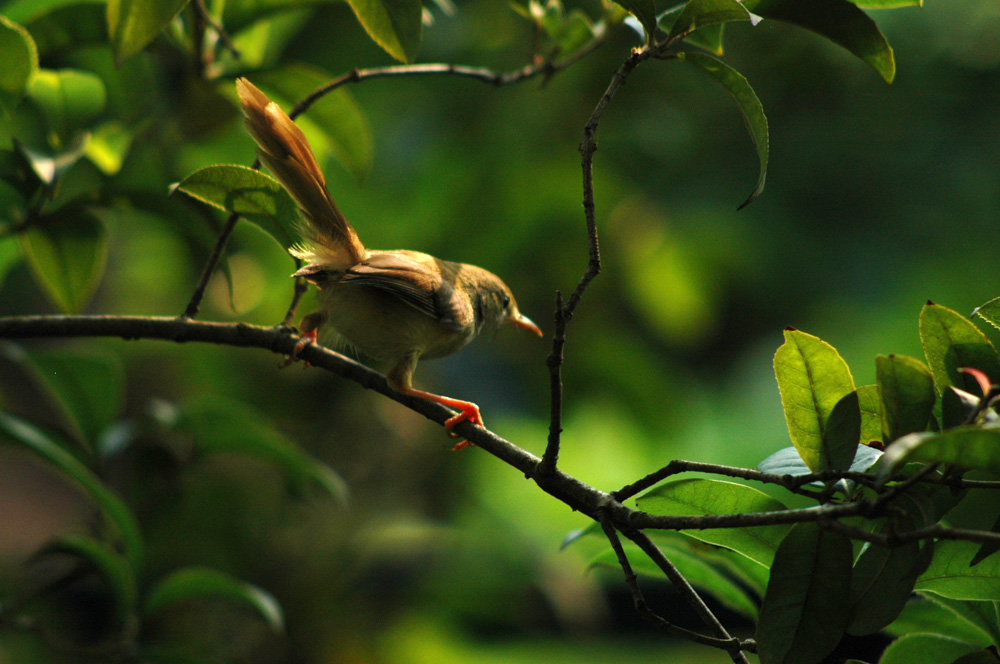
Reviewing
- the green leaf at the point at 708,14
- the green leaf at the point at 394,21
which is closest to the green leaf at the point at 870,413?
the green leaf at the point at 708,14

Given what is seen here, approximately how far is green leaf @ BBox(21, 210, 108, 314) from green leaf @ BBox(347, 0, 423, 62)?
0.79 metres

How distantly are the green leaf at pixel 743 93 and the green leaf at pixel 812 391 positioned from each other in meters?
0.21

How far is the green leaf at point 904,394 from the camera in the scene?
839mm

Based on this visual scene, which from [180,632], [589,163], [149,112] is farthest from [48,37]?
[180,632]

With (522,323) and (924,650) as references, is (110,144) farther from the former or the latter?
(924,650)

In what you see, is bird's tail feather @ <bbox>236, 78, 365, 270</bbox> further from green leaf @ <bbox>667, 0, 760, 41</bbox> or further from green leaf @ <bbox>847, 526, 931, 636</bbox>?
green leaf @ <bbox>847, 526, 931, 636</bbox>

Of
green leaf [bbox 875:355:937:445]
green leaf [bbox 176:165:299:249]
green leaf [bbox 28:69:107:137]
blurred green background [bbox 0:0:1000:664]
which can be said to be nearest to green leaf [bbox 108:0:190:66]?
green leaf [bbox 176:165:299:249]

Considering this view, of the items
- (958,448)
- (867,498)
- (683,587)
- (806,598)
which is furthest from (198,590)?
(958,448)

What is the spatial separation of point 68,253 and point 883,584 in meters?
1.59

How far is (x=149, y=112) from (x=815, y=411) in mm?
1806

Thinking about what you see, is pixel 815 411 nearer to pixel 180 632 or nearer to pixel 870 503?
pixel 870 503

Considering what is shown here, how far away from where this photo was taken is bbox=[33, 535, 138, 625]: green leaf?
1.54 meters

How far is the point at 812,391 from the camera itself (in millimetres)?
931

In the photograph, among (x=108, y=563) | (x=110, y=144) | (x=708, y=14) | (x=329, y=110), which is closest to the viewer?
(x=708, y=14)
